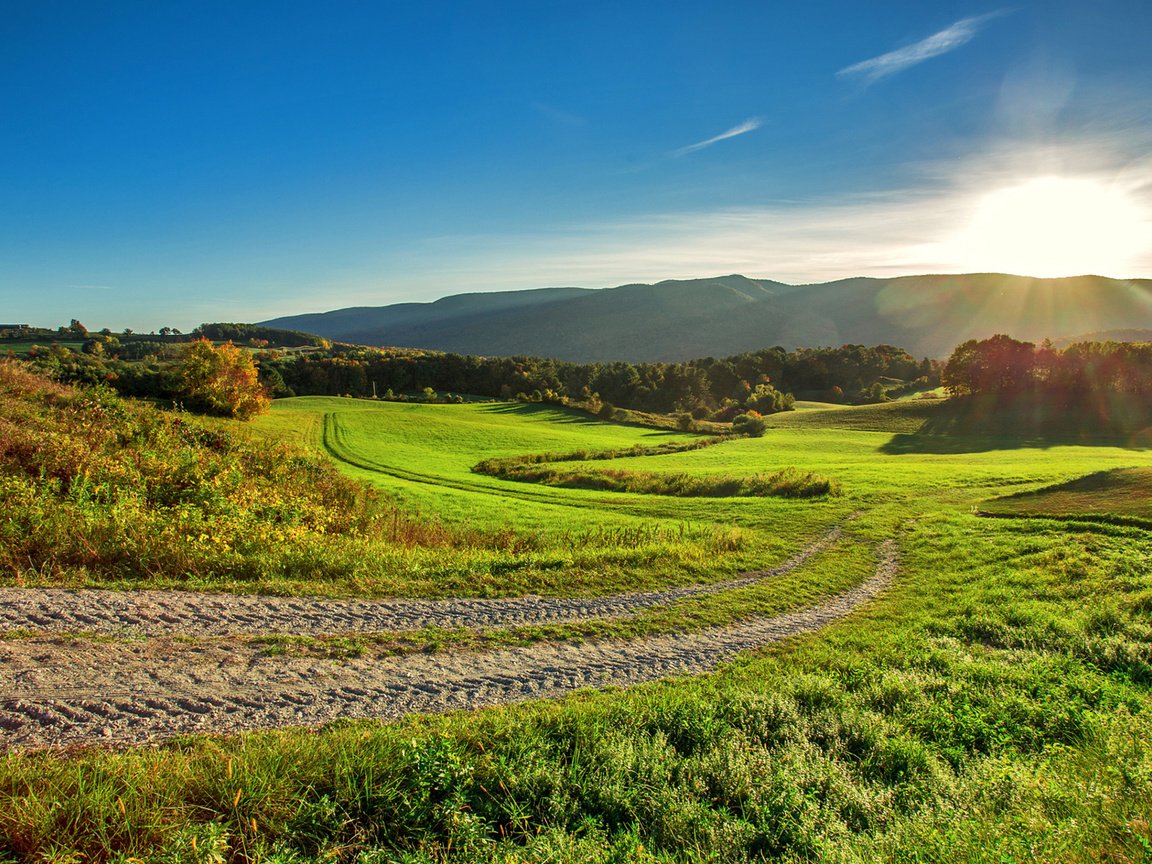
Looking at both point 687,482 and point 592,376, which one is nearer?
point 687,482

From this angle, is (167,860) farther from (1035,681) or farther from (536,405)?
(536,405)

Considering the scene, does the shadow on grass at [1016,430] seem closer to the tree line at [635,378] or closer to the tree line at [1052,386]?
the tree line at [1052,386]

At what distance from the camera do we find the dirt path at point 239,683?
558 cm

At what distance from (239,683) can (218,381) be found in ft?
196

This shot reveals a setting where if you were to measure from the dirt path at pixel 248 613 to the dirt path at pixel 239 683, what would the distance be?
1.78 feet

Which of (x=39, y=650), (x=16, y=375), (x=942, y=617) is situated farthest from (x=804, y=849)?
(x=16, y=375)

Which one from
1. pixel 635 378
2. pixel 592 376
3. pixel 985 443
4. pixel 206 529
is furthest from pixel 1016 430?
pixel 206 529

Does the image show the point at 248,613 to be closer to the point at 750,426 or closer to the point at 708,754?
the point at 708,754

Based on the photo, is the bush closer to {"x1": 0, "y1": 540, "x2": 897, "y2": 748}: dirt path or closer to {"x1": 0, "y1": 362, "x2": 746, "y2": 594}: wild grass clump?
{"x1": 0, "y1": 362, "x2": 746, "y2": 594}: wild grass clump

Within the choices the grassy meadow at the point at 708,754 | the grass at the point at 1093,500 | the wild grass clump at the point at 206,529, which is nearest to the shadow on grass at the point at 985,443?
the grass at the point at 1093,500

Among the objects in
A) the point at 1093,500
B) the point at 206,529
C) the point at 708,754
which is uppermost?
the point at 206,529

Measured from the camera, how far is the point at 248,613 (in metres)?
8.70

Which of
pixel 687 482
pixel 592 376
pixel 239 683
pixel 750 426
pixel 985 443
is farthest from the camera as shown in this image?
pixel 592 376

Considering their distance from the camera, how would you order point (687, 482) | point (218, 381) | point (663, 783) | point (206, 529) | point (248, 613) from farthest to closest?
point (218, 381) < point (687, 482) < point (206, 529) < point (248, 613) < point (663, 783)
